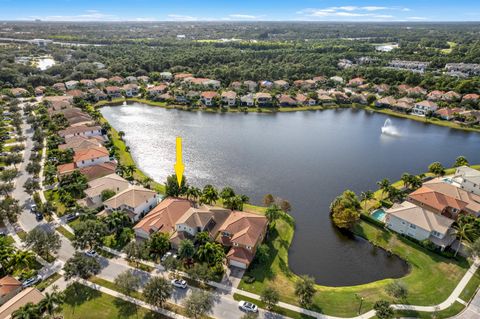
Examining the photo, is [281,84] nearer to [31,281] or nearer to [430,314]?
[430,314]

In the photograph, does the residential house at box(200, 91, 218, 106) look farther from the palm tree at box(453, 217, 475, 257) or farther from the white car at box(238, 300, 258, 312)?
the white car at box(238, 300, 258, 312)

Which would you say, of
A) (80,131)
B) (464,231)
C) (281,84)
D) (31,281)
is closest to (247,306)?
(31,281)

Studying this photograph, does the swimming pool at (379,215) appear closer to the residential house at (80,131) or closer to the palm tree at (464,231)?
the palm tree at (464,231)

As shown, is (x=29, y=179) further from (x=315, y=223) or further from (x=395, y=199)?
(x=395, y=199)

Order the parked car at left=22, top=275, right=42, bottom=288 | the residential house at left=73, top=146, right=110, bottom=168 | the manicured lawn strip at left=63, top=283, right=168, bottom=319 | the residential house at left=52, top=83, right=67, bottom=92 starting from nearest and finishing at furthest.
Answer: the manicured lawn strip at left=63, top=283, right=168, bottom=319 → the parked car at left=22, top=275, right=42, bottom=288 → the residential house at left=73, top=146, right=110, bottom=168 → the residential house at left=52, top=83, right=67, bottom=92

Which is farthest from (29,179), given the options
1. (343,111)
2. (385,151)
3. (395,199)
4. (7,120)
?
(343,111)

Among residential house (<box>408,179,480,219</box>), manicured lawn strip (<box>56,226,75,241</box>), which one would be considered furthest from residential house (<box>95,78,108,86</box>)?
residential house (<box>408,179,480,219</box>)
